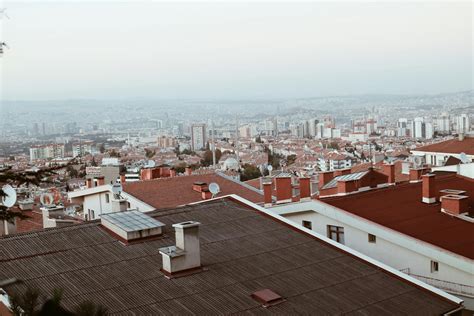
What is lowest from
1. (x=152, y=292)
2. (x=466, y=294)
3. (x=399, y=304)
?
(x=466, y=294)

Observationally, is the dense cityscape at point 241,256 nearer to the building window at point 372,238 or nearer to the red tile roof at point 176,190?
the building window at point 372,238

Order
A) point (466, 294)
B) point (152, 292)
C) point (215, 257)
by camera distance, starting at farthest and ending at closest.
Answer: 1. point (466, 294)
2. point (215, 257)
3. point (152, 292)

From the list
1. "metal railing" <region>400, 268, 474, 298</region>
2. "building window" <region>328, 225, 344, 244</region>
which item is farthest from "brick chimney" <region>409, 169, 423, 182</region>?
"metal railing" <region>400, 268, 474, 298</region>

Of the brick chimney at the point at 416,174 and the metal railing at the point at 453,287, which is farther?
the brick chimney at the point at 416,174

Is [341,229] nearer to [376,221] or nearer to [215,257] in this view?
[376,221]

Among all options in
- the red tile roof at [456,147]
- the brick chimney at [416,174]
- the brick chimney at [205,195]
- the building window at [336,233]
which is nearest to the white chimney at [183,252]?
the building window at [336,233]

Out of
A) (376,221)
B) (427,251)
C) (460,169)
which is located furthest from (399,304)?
(460,169)
